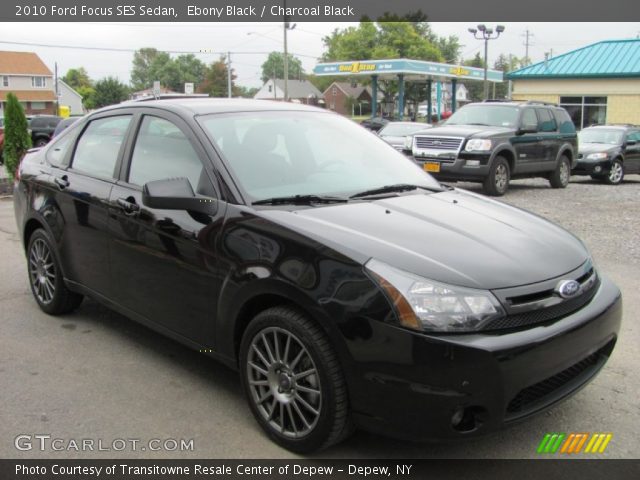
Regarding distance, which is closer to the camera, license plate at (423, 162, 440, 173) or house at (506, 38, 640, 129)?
license plate at (423, 162, 440, 173)

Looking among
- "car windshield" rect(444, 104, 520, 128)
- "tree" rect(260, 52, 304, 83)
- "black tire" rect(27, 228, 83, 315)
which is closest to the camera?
"black tire" rect(27, 228, 83, 315)

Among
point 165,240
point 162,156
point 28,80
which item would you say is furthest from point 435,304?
point 28,80

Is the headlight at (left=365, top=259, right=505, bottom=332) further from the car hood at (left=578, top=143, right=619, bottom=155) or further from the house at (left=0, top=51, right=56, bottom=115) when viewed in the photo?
the house at (left=0, top=51, right=56, bottom=115)

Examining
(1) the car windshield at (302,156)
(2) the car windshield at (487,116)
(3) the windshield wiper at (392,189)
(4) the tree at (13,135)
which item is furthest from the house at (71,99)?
(3) the windshield wiper at (392,189)

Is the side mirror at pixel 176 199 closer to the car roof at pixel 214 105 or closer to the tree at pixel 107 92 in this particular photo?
the car roof at pixel 214 105

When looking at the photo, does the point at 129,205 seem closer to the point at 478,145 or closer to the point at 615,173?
the point at 478,145

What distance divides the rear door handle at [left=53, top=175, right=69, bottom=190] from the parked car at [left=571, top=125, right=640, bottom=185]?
47.8 feet

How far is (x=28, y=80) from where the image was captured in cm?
8025

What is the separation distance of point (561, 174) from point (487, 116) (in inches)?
100

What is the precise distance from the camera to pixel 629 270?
261 inches

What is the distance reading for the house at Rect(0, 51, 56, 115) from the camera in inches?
3088

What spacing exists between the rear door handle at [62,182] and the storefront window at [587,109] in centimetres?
3391

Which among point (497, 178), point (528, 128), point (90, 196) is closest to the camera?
point (90, 196)

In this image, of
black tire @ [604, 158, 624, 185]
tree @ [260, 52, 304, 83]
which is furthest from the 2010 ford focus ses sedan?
tree @ [260, 52, 304, 83]
